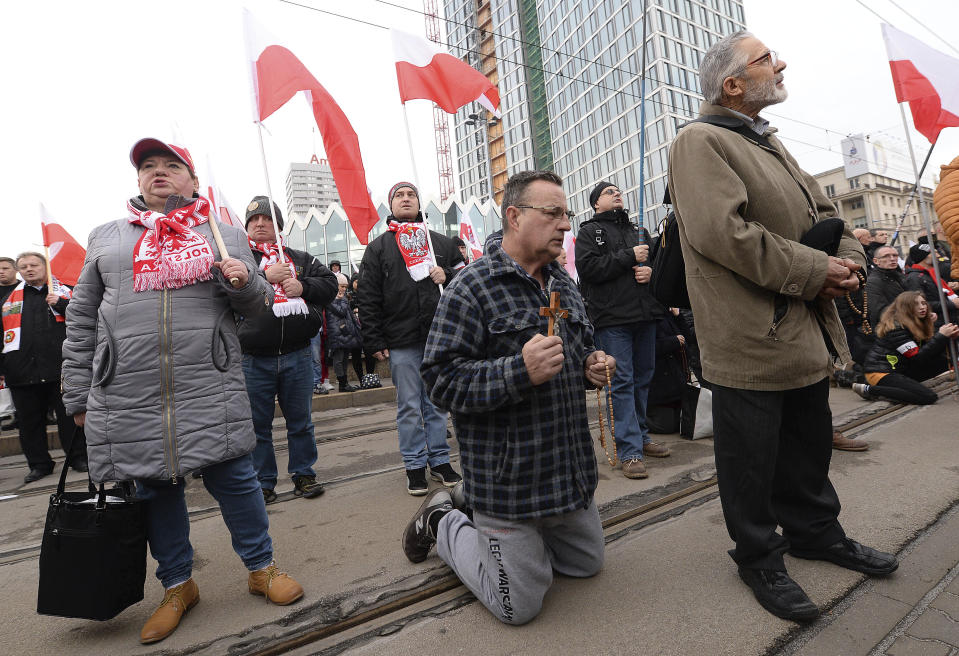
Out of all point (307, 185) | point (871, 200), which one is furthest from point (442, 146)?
point (871, 200)

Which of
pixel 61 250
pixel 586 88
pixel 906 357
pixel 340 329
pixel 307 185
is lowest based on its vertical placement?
pixel 906 357

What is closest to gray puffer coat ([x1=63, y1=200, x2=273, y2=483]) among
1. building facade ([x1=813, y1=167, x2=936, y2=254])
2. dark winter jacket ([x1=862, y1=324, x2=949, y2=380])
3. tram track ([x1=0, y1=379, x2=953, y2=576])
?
tram track ([x1=0, y1=379, x2=953, y2=576])

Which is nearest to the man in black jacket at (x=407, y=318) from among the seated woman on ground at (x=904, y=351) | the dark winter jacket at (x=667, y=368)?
the dark winter jacket at (x=667, y=368)

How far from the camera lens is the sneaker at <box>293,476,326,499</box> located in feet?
13.1

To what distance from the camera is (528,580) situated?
2.16 metres

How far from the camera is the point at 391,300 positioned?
422 centimetres

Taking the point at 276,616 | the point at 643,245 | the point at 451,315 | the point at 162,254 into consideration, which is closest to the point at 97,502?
the point at 276,616

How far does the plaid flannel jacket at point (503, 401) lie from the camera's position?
2137mm

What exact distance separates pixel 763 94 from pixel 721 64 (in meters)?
0.21

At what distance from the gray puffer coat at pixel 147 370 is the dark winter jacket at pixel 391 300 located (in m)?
1.71

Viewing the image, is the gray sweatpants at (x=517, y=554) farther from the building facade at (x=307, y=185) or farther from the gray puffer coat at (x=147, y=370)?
the building facade at (x=307, y=185)

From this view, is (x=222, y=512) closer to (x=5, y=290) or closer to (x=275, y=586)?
(x=275, y=586)

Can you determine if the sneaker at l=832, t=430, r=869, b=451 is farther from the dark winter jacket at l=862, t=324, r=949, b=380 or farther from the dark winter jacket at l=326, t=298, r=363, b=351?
the dark winter jacket at l=326, t=298, r=363, b=351

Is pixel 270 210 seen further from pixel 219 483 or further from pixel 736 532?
pixel 736 532
